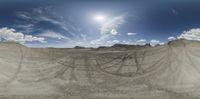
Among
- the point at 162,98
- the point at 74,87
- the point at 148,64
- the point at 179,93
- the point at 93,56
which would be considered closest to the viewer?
the point at 162,98

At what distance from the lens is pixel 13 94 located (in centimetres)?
4394

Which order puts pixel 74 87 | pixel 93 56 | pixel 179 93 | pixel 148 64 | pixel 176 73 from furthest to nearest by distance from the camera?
pixel 93 56
pixel 148 64
pixel 176 73
pixel 74 87
pixel 179 93

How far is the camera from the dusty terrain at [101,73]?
150 feet

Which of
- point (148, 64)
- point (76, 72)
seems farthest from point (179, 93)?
point (76, 72)

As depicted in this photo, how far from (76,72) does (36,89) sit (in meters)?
11.6

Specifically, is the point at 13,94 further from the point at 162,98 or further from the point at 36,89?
the point at 162,98

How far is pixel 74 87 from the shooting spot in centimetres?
4994

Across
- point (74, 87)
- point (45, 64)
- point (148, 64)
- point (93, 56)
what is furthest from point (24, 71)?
point (148, 64)

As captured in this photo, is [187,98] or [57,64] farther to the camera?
[57,64]

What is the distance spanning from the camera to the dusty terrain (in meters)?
45.8

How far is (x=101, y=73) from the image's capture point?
58.0m

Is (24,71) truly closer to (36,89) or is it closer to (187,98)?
(36,89)

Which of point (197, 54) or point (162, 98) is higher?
point (197, 54)

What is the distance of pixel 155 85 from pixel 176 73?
5.91m
